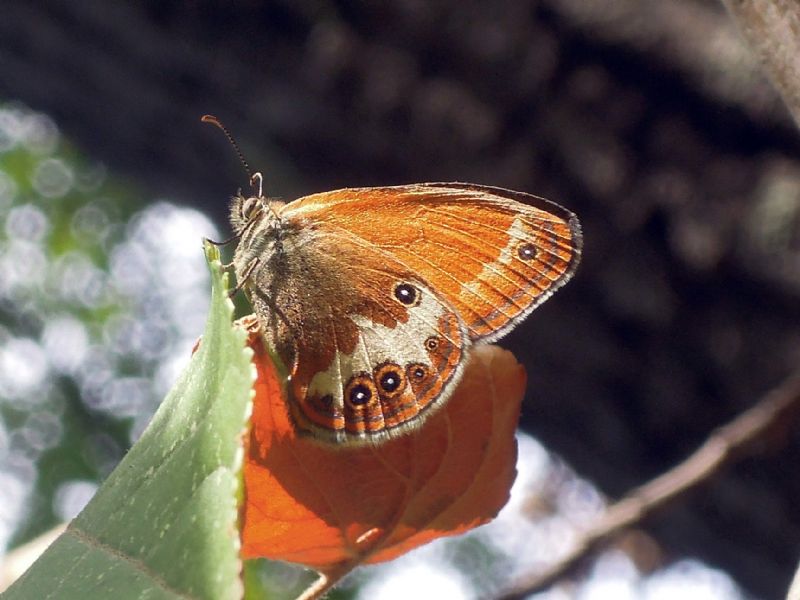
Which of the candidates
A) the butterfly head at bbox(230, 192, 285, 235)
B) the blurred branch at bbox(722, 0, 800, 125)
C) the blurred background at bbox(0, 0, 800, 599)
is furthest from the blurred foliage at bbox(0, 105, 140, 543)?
the blurred branch at bbox(722, 0, 800, 125)

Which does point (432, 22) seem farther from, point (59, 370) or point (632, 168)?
point (59, 370)

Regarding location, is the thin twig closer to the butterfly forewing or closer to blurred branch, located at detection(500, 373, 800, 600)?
the butterfly forewing

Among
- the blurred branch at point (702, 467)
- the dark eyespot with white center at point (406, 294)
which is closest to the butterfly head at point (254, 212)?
the dark eyespot with white center at point (406, 294)

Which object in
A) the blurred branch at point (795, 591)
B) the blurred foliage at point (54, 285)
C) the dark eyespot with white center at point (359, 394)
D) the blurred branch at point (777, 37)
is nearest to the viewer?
the blurred branch at point (795, 591)

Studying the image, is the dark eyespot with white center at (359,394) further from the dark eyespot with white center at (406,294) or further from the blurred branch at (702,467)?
the blurred branch at (702,467)

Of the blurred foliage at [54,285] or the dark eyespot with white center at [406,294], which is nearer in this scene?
the dark eyespot with white center at [406,294]

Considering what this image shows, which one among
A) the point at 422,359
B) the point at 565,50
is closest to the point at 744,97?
the point at 565,50
